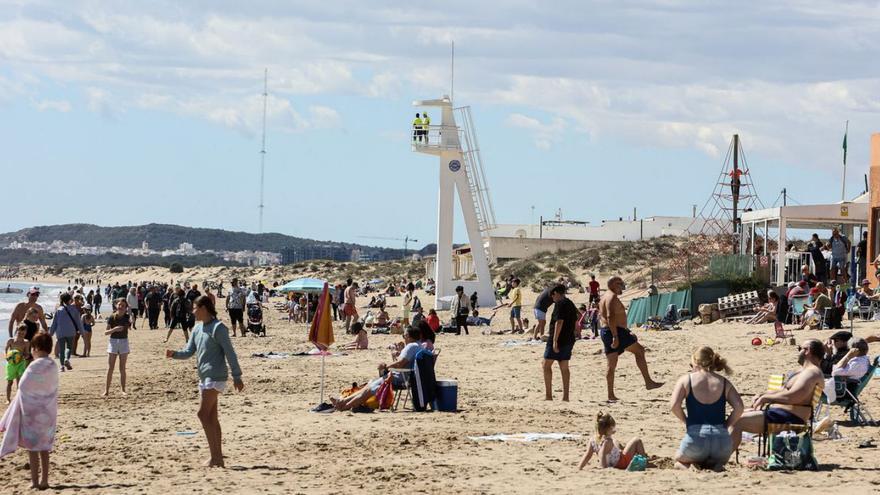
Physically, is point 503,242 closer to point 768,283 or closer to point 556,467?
point 768,283

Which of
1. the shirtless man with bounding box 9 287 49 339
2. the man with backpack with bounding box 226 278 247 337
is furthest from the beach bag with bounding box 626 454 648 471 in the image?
the man with backpack with bounding box 226 278 247 337

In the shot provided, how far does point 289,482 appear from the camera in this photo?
9.77 metres

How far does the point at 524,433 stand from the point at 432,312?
14666mm

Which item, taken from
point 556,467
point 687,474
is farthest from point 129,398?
point 687,474

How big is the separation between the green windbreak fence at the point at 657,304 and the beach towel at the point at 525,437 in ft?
52.1

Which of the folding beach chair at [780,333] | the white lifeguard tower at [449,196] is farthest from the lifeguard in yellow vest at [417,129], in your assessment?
the folding beach chair at [780,333]

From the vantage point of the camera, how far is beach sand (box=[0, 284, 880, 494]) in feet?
31.1

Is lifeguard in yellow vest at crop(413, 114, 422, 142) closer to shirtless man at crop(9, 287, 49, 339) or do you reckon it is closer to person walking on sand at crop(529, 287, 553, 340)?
person walking on sand at crop(529, 287, 553, 340)

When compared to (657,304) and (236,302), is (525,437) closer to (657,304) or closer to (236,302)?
(657,304)

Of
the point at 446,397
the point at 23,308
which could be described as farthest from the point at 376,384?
the point at 23,308

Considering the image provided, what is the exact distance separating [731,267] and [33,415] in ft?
68.9

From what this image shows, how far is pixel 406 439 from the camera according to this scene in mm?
11734

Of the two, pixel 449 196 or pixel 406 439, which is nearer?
pixel 406 439

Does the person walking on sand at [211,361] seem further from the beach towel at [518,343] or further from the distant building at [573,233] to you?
the distant building at [573,233]
